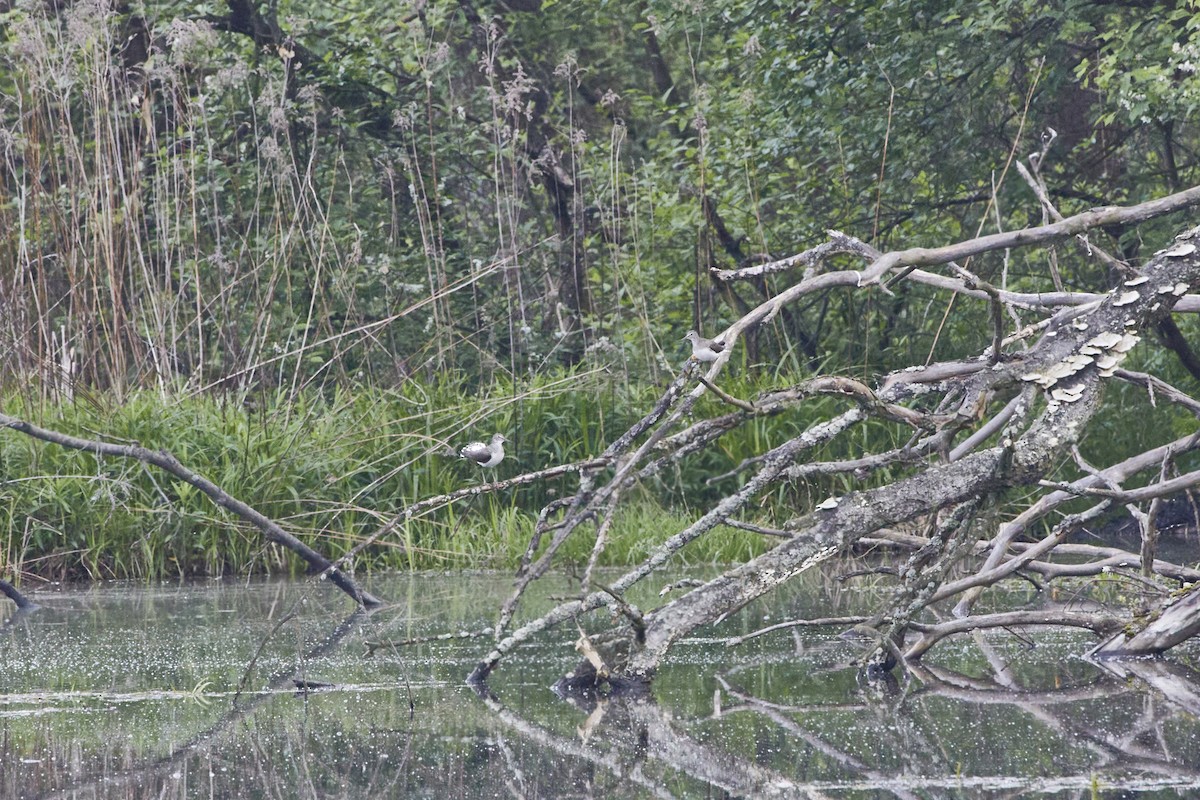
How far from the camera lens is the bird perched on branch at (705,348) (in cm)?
264

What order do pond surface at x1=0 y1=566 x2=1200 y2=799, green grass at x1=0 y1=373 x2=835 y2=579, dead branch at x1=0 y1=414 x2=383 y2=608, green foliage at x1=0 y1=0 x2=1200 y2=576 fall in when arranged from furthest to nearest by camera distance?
green foliage at x1=0 y1=0 x2=1200 y2=576
green grass at x1=0 y1=373 x2=835 y2=579
dead branch at x1=0 y1=414 x2=383 y2=608
pond surface at x1=0 y1=566 x2=1200 y2=799

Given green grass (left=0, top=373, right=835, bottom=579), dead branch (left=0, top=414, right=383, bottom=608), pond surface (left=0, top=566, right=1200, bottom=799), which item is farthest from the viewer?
green grass (left=0, top=373, right=835, bottom=579)

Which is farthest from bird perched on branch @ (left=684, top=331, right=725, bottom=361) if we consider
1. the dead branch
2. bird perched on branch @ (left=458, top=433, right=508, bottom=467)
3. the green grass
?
bird perched on branch @ (left=458, top=433, right=508, bottom=467)

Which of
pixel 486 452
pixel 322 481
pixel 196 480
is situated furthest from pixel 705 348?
pixel 322 481

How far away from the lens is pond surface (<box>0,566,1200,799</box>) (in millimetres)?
2340

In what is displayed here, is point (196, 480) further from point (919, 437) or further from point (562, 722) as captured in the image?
point (919, 437)

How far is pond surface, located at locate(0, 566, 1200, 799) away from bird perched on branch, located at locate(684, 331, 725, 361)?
0.64m

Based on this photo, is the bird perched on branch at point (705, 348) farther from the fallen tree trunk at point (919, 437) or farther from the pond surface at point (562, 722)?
the pond surface at point (562, 722)

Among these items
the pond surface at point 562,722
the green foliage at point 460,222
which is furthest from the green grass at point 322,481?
the pond surface at point 562,722

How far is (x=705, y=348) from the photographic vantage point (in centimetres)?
271

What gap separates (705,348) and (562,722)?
720 mm

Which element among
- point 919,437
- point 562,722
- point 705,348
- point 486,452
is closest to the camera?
point 705,348

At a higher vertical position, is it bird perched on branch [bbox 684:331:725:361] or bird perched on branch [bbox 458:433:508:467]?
bird perched on branch [bbox 684:331:725:361]

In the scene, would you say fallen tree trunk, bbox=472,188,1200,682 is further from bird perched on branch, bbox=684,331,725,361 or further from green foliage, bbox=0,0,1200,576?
green foliage, bbox=0,0,1200,576
